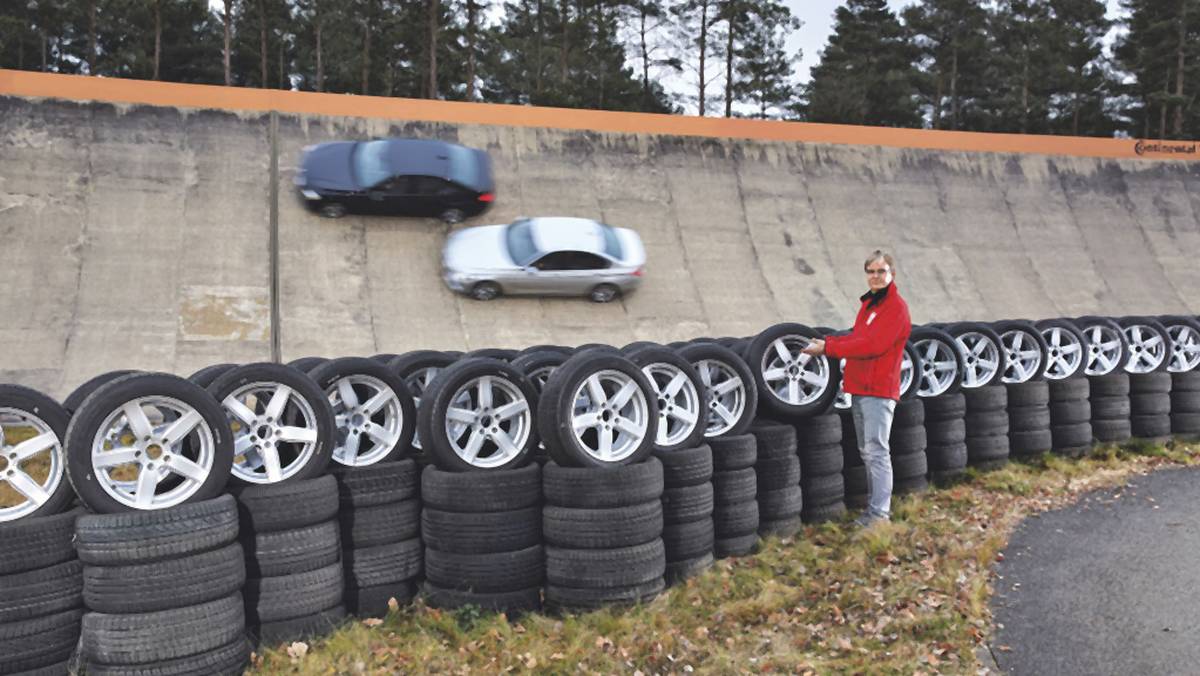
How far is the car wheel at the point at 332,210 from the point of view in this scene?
17.2 metres

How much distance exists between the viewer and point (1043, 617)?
508 centimetres

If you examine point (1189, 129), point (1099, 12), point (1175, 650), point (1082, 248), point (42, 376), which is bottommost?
point (1175, 650)

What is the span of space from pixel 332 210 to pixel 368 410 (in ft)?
40.4

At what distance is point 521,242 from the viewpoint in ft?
54.9

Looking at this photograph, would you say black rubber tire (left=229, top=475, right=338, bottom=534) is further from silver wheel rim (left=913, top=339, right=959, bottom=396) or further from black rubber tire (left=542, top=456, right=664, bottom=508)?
silver wheel rim (left=913, top=339, right=959, bottom=396)

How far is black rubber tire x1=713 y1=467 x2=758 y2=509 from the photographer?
20.4 feet

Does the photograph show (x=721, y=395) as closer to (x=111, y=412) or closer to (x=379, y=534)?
(x=379, y=534)

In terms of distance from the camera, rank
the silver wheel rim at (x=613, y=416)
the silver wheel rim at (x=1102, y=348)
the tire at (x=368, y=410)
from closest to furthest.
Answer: the silver wheel rim at (x=613, y=416) < the tire at (x=368, y=410) < the silver wheel rim at (x=1102, y=348)

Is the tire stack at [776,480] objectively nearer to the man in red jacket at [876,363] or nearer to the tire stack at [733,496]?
the tire stack at [733,496]

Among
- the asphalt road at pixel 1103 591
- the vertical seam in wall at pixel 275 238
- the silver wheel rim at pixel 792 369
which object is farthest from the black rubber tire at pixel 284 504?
the vertical seam in wall at pixel 275 238

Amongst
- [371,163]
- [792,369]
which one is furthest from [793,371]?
[371,163]

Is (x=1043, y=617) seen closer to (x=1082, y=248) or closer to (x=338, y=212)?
(x=338, y=212)

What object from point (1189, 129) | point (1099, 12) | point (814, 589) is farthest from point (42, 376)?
point (1099, 12)

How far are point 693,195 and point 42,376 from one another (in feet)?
43.0
